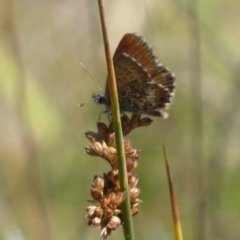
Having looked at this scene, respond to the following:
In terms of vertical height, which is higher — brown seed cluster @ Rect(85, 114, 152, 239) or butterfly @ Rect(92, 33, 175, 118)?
butterfly @ Rect(92, 33, 175, 118)

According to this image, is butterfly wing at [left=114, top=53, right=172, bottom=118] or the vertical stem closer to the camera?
butterfly wing at [left=114, top=53, right=172, bottom=118]

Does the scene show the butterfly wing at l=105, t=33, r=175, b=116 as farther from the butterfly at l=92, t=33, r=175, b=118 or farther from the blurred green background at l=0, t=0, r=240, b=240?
the blurred green background at l=0, t=0, r=240, b=240

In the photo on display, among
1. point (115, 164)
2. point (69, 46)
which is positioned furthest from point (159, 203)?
point (115, 164)

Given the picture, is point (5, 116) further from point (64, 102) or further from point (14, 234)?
point (14, 234)

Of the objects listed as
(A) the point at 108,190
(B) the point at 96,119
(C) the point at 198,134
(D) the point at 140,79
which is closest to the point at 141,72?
(D) the point at 140,79

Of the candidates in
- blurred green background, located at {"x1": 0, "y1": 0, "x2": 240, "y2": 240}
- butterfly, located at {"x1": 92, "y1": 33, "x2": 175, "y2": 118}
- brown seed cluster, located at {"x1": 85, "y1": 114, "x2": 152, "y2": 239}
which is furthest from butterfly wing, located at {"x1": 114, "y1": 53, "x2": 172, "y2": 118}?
blurred green background, located at {"x1": 0, "y1": 0, "x2": 240, "y2": 240}

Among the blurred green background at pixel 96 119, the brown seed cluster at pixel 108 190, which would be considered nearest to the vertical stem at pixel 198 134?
the blurred green background at pixel 96 119
